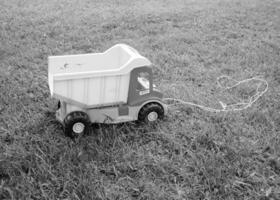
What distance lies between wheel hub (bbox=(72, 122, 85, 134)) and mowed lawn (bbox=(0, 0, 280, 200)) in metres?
0.10

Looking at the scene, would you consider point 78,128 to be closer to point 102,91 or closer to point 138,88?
point 102,91

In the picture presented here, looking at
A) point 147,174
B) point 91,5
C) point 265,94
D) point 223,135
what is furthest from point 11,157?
point 91,5

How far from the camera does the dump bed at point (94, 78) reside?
252cm

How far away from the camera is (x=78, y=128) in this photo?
8.76 feet

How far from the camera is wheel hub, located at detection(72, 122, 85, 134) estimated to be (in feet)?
8.69

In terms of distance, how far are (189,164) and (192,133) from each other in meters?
0.45

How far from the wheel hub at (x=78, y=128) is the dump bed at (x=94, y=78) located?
0.59 feet

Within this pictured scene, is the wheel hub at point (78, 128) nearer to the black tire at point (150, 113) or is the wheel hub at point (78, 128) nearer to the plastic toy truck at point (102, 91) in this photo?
the plastic toy truck at point (102, 91)

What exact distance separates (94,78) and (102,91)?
0.53 ft

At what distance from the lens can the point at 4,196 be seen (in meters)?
2.07

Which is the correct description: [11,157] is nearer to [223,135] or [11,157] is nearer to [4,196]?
[4,196]

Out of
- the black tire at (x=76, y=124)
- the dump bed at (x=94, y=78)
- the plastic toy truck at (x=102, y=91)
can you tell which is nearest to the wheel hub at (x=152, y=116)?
the plastic toy truck at (x=102, y=91)

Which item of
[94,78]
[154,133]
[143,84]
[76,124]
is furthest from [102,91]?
[154,133]

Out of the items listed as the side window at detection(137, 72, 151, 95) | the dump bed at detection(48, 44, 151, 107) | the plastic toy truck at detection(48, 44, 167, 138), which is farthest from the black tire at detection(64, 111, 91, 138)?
the side window at detection(137, 72, 151, 95)
